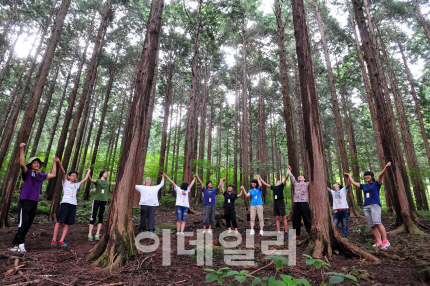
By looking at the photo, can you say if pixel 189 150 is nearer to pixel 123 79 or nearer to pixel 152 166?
pixel 152 166

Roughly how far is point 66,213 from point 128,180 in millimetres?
2251

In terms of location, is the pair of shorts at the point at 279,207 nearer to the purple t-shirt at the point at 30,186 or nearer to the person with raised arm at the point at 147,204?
the person with raised arm at the point at 147,204

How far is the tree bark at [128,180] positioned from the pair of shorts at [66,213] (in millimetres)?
1817

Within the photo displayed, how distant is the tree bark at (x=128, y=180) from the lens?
12.0 feet

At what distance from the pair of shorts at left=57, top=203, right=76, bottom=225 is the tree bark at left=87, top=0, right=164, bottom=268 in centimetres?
182

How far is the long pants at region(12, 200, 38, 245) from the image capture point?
4.18m

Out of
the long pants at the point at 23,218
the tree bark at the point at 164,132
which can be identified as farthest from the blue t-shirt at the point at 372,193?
the tree bark at the point at 164,132

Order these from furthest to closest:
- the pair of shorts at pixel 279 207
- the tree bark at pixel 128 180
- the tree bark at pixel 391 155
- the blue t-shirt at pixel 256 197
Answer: the blue t-shirt at pixel 256 197, the tree bark at pixel 391 155, the pair of shorts at pixel 279 207, the tree bark at pixel 128 180

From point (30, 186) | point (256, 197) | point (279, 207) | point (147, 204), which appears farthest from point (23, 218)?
point (279, 207)

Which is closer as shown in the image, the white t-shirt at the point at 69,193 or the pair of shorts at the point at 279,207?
the white t-shirt at the point at 69,193

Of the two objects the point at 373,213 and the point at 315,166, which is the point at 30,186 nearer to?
the point at 315,166

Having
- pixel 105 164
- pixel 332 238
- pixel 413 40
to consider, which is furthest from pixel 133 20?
pixel 413 40

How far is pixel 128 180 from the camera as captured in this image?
416cm

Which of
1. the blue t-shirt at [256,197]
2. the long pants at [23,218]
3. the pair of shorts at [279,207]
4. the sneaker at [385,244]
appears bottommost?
the sneaker at [385,244]
